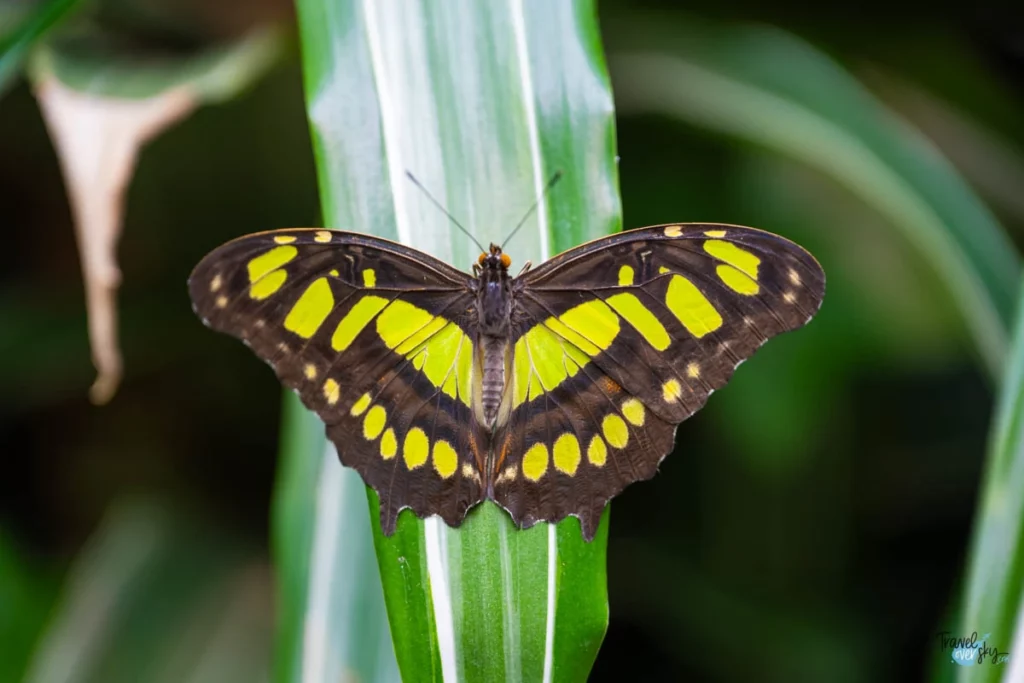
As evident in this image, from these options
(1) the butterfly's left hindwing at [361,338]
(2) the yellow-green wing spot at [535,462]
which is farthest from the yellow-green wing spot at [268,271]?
(2) the yellow-green wing spot at [535,462]

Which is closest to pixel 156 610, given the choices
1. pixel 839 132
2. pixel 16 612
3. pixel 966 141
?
pixel 16 612

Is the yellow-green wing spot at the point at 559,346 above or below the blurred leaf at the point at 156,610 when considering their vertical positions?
above

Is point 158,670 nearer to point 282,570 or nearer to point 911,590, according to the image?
point 282,570

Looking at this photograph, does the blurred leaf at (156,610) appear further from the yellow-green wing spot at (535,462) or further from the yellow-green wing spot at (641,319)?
the yellow-green wing spot at (641,319)

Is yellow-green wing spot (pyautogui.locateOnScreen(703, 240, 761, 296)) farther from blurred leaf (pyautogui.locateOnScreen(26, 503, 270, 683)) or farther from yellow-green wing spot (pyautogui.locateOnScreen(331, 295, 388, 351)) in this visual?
blurred leaf (pyautogui.locateOnScreen(26, 503, 270, 683))

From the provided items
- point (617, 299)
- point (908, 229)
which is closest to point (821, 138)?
point (908, 229)

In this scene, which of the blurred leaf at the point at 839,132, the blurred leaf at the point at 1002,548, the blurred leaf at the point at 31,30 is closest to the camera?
the blurred leaf at the point at 1002,548

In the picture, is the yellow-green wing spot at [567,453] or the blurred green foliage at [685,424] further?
the blurred green foliage at [685,424]
